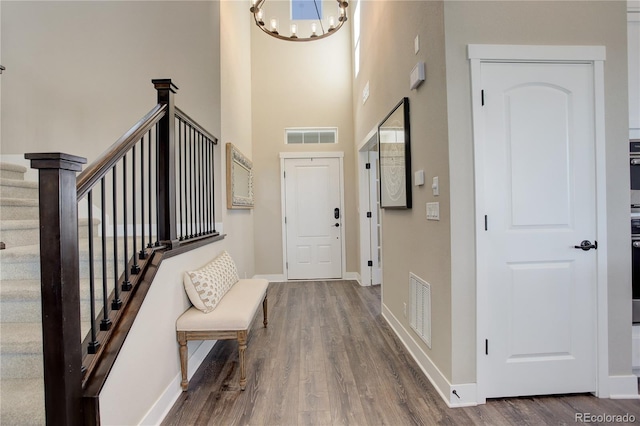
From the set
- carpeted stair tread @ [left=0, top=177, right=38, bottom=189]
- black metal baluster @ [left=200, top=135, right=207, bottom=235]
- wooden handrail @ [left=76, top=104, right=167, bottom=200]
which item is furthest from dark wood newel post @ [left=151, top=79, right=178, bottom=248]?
carpeted stair tread @ [left=0, top=177, right=38, bottom=189]

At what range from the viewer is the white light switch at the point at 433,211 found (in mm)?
1913

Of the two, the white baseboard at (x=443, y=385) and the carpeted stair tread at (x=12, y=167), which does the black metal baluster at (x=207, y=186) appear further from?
the white baseboard at (x=443, y=385)

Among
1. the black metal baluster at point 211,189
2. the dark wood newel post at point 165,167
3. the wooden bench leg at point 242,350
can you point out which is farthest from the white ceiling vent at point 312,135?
the wooden bench leg at point 242,350

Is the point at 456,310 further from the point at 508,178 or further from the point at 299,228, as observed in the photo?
the point at 299,228

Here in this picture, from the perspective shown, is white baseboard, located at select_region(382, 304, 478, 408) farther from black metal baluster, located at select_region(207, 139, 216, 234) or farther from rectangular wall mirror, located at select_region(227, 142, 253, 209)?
rectangular wall mirror, located at select_region(227, 142, 253, 209)

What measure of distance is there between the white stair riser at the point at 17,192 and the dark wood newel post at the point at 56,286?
6.54ft

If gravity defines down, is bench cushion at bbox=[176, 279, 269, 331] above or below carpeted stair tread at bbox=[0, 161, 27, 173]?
below

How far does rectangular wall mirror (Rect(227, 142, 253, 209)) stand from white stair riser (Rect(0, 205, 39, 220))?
1608mm

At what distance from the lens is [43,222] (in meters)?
1.07

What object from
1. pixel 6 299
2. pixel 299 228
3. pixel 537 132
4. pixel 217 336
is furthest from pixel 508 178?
pixel 299 228

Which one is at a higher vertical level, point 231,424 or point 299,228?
point 299,228

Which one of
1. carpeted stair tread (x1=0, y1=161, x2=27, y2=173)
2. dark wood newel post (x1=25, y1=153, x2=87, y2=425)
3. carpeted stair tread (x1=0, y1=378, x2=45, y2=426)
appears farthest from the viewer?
carpeted stair tread (x1=0, y1=161, x2=27, y2=173)

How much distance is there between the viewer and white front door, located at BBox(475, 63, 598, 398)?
5.92 feet

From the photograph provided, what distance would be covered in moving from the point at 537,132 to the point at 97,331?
8.78 feet
